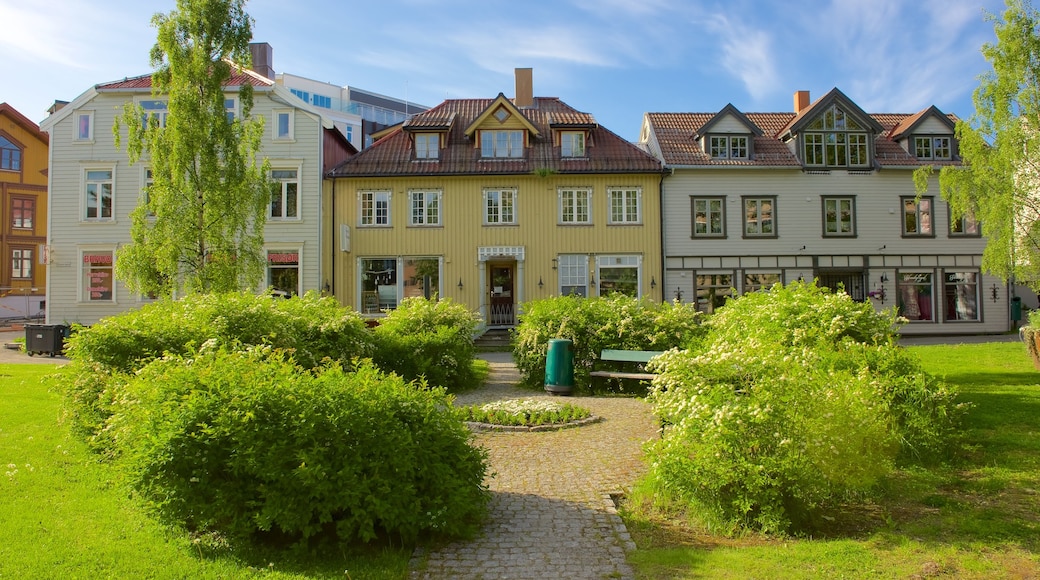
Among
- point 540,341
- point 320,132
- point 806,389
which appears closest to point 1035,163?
point 540,341

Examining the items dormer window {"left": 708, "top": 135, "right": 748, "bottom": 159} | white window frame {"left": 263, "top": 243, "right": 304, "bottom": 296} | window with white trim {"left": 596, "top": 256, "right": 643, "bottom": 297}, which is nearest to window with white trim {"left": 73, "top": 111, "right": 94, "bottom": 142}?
white window frame {"left": 263, "top": 243, "right": 304, "bottom": 296}

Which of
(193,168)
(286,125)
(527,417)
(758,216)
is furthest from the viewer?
(758,216)

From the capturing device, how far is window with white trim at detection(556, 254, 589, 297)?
2631 cm

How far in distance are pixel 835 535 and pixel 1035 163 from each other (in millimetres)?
14576

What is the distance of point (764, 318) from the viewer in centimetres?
929

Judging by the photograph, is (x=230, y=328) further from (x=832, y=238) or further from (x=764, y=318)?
(x=832, y=238)

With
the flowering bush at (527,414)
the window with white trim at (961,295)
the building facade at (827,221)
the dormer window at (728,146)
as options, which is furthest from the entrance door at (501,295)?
the window with white trim at (961,295)

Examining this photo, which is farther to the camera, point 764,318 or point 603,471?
point 764,318

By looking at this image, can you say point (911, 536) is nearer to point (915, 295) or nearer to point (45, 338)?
point (45, 338)

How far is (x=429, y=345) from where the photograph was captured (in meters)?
13.0

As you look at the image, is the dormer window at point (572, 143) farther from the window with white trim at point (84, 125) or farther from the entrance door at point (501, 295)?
the window with white trim at point (84, 125)

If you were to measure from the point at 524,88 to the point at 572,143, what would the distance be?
14.9ft

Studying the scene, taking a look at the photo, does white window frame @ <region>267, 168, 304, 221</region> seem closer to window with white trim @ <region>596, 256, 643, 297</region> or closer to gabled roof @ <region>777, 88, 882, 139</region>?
window with white trim @ <region>596, 256, 643, 297</region>

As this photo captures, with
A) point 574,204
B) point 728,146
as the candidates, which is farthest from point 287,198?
point 728,146
